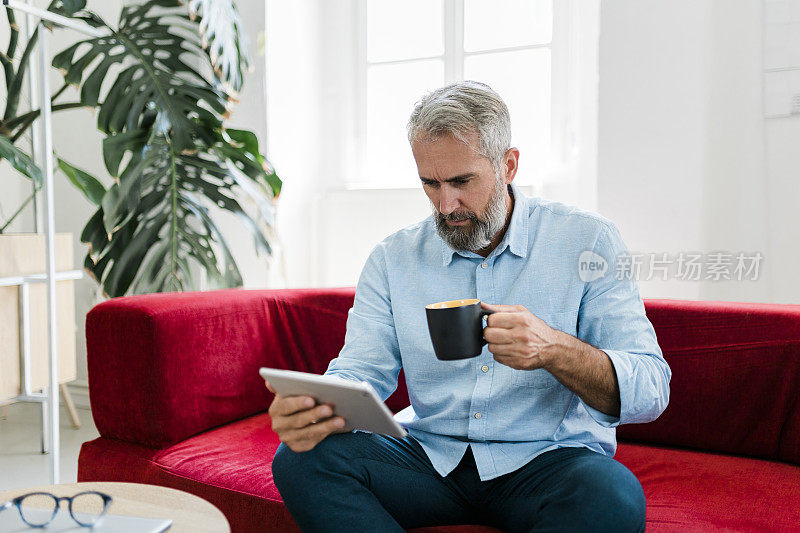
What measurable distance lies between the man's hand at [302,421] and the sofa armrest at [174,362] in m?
0.54

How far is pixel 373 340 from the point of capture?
1.33 metres

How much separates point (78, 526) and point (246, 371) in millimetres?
859

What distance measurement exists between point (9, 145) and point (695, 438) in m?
1.95

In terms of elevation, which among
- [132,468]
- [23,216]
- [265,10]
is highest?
[265,10]

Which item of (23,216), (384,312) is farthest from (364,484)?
(23,216)

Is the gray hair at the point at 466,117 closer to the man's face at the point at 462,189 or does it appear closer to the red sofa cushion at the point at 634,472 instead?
the man's face at the point at 462,189

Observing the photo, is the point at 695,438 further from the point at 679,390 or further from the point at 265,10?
the point at 265,10

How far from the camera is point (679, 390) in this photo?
4.93ft

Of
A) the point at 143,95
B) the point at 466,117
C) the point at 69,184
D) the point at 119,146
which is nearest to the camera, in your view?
the point at 466,117

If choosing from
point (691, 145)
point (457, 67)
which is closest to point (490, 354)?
point (691, 145)

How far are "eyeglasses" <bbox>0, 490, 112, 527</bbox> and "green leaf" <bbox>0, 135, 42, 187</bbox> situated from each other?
1.20 m

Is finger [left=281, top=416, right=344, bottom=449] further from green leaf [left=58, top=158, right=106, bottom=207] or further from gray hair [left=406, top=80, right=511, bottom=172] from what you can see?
green leaf [left=58, top=158, right=106, bottom=207]

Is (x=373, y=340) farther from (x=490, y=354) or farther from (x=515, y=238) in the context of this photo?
(x=515, y=238)

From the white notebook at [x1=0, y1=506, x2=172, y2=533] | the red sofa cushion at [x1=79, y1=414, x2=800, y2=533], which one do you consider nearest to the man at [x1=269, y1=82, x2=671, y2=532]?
the red sofa cushion at [x1=79, y1=414, x2=800, y2=533]
